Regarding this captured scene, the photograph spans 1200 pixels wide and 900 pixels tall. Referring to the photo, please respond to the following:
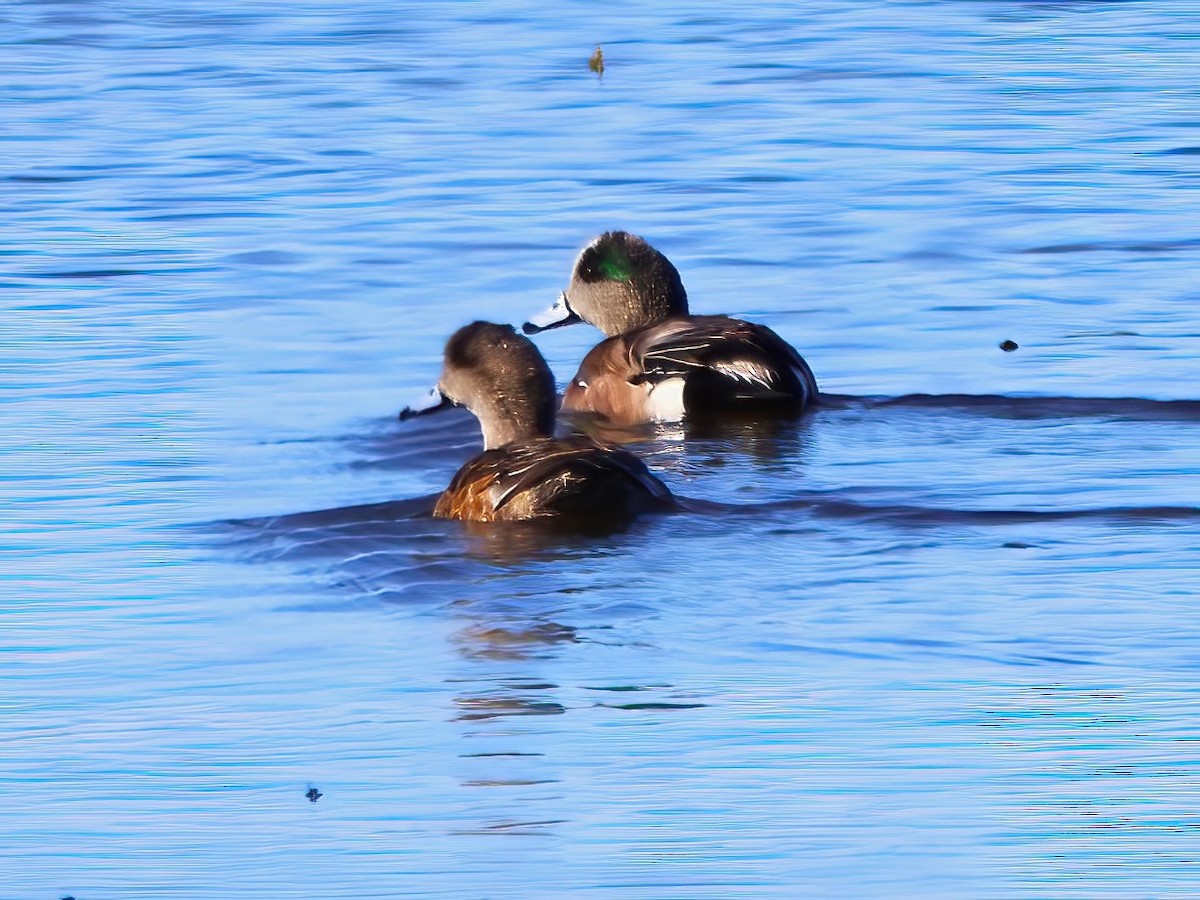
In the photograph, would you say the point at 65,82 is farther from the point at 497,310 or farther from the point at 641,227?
the point at 497,310

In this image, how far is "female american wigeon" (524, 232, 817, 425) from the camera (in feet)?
34.2

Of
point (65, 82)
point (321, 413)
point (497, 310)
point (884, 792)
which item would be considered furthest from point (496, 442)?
point (65, 82)

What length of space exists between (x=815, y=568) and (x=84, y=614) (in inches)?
88.7

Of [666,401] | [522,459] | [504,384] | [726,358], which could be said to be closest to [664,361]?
[666,401]

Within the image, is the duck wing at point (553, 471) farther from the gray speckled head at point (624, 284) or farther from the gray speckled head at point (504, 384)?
the gray speckled head at point (624, 284)

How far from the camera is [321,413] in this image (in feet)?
33.9

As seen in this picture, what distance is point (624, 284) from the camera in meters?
11.8

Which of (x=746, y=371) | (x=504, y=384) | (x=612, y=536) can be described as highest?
(x=504, y=384)

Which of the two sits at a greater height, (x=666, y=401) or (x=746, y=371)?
(x=746, y=371)

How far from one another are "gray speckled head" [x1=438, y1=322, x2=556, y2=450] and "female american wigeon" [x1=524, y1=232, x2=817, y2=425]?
1.35m

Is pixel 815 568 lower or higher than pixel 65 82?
lower

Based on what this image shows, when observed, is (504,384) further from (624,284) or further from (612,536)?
(624,284)

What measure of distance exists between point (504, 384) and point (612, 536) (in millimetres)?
1124

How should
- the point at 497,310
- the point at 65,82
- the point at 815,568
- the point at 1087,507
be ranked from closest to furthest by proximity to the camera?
the point at 815,568, the point at 1087,507, the point at 497,310, the point at 65,82
